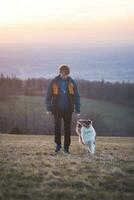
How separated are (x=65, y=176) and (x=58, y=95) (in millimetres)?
4355

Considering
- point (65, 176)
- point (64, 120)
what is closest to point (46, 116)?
point (64, 120)

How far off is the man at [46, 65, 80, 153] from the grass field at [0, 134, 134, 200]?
3.48 ft

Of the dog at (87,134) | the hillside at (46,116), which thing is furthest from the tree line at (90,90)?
the dog at (87,134)

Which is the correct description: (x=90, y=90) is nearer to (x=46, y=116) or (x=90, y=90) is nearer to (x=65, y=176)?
(x=46, y=116)

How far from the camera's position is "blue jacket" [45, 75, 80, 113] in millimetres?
15914

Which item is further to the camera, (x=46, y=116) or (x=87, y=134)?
(x=46, y=116)

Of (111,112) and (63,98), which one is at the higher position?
(63,98)

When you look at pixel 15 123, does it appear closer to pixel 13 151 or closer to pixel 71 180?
pixel 13 151

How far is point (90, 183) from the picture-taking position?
1136cm

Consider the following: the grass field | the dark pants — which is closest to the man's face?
the dark pants

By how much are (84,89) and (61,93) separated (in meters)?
58.1

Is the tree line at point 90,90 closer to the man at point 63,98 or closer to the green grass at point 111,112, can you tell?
the green grass at point 111,112

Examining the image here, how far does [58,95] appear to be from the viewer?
16.0 m

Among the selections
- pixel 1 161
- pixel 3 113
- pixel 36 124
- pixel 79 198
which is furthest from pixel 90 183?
pixel 3 113
